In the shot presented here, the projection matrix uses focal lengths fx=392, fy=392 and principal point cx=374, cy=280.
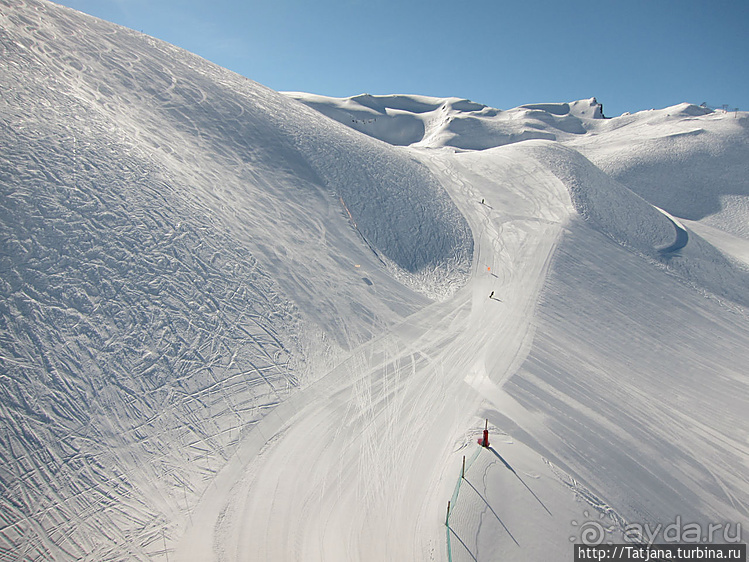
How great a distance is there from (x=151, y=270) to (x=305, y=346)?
5.02 metres

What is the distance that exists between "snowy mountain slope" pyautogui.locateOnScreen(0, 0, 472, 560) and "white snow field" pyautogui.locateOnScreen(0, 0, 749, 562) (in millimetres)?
69

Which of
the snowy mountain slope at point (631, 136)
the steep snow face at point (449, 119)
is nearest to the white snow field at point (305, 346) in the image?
the snowy mountain slope at point (631, 136)

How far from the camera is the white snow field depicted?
7.14 meters

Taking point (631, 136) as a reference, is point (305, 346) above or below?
below

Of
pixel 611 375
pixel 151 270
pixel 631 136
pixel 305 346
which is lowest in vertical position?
pixel 305 346

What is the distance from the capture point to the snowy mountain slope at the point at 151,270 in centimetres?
729

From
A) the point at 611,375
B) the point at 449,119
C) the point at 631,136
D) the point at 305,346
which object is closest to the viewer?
the point at 305,346

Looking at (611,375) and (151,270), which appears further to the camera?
(611,375)

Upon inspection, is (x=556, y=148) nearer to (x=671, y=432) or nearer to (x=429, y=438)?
(x=671, y=432)

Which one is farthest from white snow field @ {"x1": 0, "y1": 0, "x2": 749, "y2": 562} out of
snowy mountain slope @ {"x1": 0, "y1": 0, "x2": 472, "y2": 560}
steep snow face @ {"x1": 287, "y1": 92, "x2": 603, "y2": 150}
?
steep snow face @ {"x1": 287, "y1": 92, "x2": 603, "y2": 150}

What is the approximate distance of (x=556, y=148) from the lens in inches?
1286

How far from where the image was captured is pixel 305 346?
11797 millimetres

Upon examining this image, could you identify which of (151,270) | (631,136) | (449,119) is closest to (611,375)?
(151,270)

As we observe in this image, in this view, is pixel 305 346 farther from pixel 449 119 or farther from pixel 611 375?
pixel 449 119
